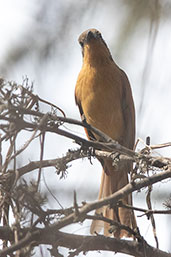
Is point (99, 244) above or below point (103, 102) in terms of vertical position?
below

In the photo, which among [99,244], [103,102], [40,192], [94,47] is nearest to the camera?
[40,192]

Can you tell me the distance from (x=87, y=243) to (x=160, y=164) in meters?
0.59

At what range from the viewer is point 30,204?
1.78m

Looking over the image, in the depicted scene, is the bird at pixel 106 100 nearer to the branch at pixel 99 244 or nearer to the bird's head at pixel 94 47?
the bird's head at pixel 94 47

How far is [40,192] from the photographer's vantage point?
5.92 feet

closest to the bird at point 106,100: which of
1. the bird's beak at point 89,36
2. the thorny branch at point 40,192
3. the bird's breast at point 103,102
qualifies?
the bird's breast at point 103,102

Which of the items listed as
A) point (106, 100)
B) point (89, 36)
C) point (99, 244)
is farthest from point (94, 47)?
point (99, 244)

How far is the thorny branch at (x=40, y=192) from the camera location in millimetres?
1744

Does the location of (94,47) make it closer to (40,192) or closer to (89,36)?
(89,36)

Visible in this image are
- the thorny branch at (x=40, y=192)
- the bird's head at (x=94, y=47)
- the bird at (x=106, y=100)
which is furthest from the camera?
the bird's head at (x=94, y=47)

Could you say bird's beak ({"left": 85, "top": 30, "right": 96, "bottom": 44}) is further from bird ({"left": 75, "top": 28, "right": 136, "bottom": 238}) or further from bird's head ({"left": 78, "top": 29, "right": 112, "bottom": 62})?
bird ({"left": 75, "top": 28, "right": 136, "bottom": 238})

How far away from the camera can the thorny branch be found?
1.74 metres

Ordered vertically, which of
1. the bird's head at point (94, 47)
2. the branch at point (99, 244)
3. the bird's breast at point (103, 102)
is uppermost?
the bird's head at point (94, 47)

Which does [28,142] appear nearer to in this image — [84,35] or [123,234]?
[123,234]
